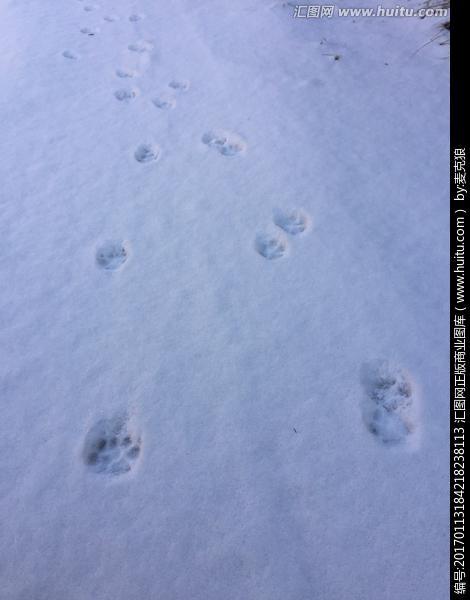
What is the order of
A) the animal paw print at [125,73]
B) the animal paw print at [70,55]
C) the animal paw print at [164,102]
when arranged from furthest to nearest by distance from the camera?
the animal paw print at [70,55], the animal paw print at [125,73], the animal paw print at [164,102]

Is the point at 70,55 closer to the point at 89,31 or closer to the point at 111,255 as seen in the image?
the point at 89,31

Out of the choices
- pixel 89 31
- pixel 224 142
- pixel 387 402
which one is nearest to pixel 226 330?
pixel 387 402

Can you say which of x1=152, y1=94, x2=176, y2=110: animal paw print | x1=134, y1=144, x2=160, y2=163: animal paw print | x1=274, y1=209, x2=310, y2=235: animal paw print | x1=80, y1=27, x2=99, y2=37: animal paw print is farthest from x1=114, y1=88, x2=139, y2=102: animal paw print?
x1=274, y1=209, x2=310, y2=235: animal paw print

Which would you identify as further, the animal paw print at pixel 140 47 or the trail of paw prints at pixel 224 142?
the animal paw print at pixel 140 47

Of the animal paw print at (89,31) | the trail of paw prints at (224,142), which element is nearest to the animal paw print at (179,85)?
the trail of paw prints at (224,142)

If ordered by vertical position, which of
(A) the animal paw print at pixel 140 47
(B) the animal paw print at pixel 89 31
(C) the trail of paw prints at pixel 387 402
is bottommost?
(C) the trail of paw prints at pixel 387 402

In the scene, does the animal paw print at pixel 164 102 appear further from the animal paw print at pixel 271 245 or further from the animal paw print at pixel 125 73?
the animal paw print at pixel 271 245
